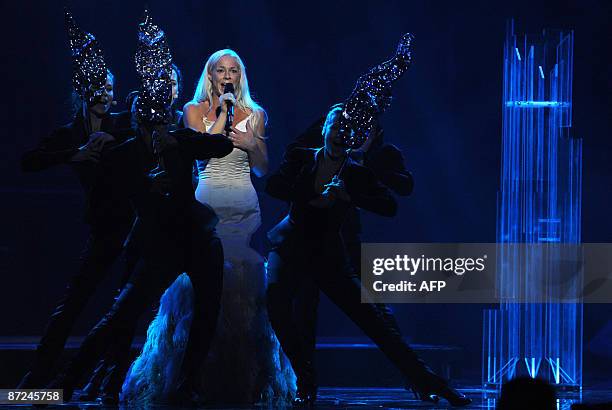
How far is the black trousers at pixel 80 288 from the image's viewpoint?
5359mm

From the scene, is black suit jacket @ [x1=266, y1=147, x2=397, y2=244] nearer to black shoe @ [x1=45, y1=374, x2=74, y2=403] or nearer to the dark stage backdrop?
black shoe @ [x1=45, y1=374, x2=74, y2=403]

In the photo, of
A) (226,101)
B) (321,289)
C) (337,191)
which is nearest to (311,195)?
(337,191)

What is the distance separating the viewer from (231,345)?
5402 millimetres

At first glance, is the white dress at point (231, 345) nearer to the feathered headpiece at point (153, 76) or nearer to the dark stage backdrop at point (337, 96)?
the feathered headpiece at point (153, 76)

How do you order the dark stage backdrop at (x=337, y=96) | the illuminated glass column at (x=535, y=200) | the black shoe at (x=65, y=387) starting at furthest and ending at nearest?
the dark stage backdrop at (x=337, y=96) → the illuminated glass column at (x=535, y=200) → the black shoe at (x=65, y=387)

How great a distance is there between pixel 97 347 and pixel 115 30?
284 cm

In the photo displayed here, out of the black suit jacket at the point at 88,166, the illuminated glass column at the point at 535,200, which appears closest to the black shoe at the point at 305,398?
the black suit jacket at the point at 88,166

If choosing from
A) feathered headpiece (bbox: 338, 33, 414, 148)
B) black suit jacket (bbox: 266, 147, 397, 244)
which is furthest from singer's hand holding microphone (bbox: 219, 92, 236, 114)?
feathered headpiece (bbox: 338, 33, 414, 148)

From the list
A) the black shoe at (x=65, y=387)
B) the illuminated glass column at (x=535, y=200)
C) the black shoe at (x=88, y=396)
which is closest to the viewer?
the black shoe at (x=65, y=387)

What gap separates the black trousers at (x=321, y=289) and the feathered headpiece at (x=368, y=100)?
49 cm

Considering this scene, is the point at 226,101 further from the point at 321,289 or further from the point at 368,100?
the point at 321,289

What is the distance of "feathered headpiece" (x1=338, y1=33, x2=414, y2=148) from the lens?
5453mm

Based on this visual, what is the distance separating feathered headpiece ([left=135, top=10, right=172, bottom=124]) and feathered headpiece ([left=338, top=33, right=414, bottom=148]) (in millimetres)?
816

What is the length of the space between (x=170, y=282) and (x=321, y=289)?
0.72 meters
